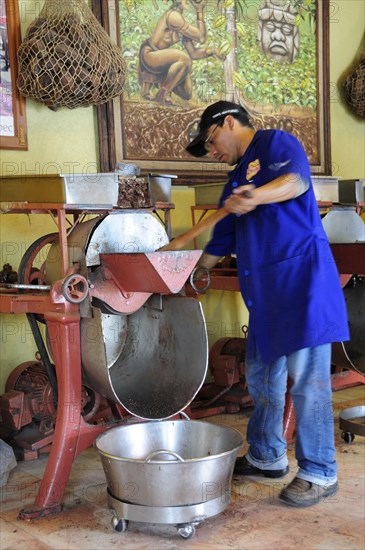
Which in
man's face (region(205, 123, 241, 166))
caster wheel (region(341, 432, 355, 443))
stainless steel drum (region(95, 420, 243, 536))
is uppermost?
man's face (region(205, 123, 241, 166))

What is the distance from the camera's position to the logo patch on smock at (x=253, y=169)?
2.68 metres

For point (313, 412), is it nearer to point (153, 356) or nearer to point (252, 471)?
point (252, 471)

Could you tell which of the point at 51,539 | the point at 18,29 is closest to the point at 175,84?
the point at 18,29

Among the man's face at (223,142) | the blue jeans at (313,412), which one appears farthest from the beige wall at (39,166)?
the blue jeans at (313,412)

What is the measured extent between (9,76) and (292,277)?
199 centimetres

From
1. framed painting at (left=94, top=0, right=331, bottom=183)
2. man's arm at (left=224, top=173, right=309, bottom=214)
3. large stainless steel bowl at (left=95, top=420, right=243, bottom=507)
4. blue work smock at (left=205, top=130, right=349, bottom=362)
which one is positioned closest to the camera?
large stainless steel bowl at (left=95, top=420, right=243, bottom=507)

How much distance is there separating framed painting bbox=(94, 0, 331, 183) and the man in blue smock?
1418 millimetres

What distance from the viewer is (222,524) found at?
249 centimetres

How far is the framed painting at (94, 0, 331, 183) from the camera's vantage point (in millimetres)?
4113

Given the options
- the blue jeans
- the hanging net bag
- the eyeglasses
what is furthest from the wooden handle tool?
the hanging net bag

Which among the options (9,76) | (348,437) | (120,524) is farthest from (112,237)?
(348,437)

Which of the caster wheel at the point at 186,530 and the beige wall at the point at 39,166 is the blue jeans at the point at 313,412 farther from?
the beige wall at the point at 39,166

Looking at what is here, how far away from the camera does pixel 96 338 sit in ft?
8.55

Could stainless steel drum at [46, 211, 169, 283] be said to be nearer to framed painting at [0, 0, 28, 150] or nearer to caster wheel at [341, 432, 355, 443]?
framed painting at [0, 0, 28, 150]
